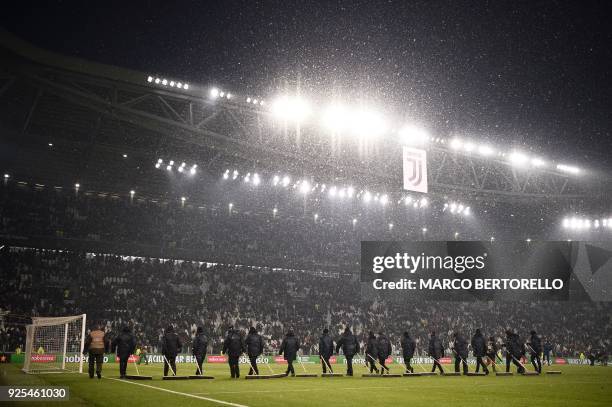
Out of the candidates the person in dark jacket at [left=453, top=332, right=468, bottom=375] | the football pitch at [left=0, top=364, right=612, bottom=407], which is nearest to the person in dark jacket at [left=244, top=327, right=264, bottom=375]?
the football pitch at [left=0, top=364, right=612, bottom=407]

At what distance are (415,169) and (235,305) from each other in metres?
18.1

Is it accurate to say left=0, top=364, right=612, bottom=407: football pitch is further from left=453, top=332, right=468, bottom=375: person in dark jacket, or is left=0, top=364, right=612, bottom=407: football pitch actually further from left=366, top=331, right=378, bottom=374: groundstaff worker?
left=453, top=332, right=468, bottom=375: person in dark jacket

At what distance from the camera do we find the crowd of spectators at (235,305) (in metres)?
36.5

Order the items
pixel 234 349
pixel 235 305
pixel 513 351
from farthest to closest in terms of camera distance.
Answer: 1. pixel 235 305
2. pixel 513 351
3. pixel 234 349

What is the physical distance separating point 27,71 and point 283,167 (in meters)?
15.8

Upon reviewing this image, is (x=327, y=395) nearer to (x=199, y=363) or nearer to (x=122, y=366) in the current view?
(x=199, y=363)

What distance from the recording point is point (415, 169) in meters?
32.3

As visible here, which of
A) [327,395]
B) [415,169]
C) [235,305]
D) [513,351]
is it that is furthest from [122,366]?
[235,305]

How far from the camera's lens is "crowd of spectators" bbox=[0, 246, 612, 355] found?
3653cm

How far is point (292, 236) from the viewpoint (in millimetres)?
50438

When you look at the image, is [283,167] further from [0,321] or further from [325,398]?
[325,398]

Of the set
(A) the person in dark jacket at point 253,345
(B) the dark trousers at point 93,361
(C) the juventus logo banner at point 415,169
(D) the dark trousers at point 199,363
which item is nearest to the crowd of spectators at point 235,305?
(C) the juventus logo banner at point 415,169

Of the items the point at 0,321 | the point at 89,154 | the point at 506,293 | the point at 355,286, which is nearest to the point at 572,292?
the point at 506,293

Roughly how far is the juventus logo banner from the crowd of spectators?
14.1m
